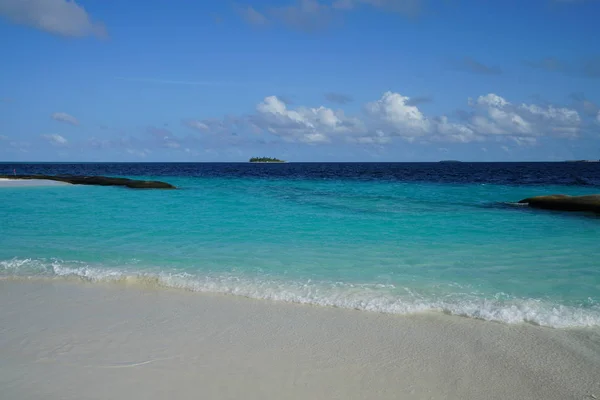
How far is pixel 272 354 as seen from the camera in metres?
5.51

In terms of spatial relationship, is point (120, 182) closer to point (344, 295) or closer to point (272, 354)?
point (344, 295)

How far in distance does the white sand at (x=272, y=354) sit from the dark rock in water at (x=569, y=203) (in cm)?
1842

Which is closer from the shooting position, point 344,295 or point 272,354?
point 272,354

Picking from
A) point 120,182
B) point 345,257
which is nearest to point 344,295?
point 345,257

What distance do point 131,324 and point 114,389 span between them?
6.55ft

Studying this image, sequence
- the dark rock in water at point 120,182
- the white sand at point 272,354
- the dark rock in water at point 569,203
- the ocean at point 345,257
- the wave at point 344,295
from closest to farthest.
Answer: the white sand at point 272,354
the wave at point 344,295
the ocean at point 345,257
the dark rock in water at point 569,203
the dark rock in water at point 120,182

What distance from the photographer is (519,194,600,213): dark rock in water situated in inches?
846

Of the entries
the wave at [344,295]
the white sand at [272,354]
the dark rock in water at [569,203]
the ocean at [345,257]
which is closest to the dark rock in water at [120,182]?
the ocean at [345,257]

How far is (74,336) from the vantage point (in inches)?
238

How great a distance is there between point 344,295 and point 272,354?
2607mm

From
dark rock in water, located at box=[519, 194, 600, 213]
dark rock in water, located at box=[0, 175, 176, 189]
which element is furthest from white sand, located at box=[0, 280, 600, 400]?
dark rock in water, located at box=[0, 175, 176, 189]

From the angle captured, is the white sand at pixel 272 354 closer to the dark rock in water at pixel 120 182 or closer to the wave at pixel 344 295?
the wave at pixel 344 295

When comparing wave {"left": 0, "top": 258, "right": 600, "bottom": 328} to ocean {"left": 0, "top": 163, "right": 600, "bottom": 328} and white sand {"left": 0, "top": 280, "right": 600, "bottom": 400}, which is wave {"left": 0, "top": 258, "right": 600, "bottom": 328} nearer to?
ocean {"left": 0, "top": 163, "right": 600, "bottom": 328}

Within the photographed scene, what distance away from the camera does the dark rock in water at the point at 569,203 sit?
21.5 metres
